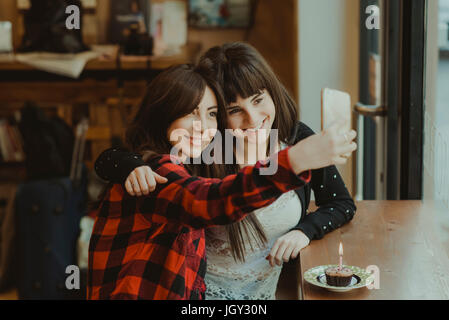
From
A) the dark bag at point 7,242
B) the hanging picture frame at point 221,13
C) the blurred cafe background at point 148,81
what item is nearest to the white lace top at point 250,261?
the blurred cafe background at point 148,81

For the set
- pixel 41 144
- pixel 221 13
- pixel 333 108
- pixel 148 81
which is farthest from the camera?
pixel 221 13

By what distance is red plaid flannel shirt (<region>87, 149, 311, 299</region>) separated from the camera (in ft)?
2.96

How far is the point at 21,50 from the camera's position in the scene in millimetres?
2998

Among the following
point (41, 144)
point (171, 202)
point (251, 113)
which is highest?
point (251, 113)

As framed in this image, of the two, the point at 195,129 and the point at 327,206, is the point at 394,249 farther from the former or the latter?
the point at 195,129

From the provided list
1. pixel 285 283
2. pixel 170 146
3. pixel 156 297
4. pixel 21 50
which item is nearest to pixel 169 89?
pixel 170 146

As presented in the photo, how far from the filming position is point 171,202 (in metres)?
0.99

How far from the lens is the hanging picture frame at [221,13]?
336 centimetres

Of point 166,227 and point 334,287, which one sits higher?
point 166,227

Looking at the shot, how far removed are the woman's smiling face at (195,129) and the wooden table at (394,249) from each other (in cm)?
31

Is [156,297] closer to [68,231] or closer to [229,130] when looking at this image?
[229,130]

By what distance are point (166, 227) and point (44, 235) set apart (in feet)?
5.63

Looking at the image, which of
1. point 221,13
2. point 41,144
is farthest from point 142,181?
point 221,13

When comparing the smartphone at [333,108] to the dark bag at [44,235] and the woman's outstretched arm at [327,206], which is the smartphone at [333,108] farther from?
the dark bag at [44,235]
